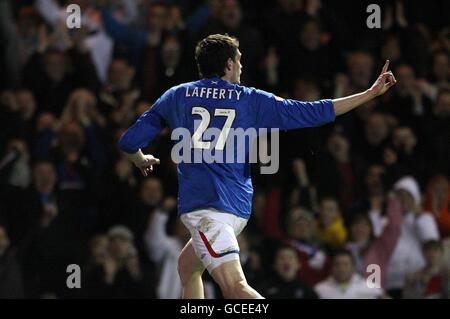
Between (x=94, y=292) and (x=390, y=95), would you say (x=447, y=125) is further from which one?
(x=94, y=292)

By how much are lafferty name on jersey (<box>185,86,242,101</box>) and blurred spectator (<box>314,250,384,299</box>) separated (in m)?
Answer: 4.13

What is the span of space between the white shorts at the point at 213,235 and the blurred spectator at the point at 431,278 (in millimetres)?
4495

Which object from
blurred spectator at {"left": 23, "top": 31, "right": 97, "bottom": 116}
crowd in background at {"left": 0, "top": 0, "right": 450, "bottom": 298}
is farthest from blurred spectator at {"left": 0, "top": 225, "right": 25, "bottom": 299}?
blurred spectator at {"left": 23, "top": 31, "right": 97, "bottom": 116}

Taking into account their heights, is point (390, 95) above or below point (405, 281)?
above

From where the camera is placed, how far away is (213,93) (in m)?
8.47

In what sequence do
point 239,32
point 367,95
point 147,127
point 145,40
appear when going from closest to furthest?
point 367,95 → point 147,127 → point 239,32 → point 145,40

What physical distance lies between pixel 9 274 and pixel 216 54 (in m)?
4.41

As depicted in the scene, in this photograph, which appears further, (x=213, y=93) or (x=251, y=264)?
(x=251, y=264)

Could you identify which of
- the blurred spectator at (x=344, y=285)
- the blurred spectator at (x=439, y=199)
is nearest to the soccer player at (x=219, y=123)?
the blurred spectator at (x=344, y=285)

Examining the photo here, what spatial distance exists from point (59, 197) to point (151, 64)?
192cm

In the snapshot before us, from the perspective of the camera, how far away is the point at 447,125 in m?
13.9

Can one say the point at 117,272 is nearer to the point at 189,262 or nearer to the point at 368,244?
the point at 368,244

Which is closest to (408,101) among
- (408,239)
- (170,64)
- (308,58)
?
(308,58)
